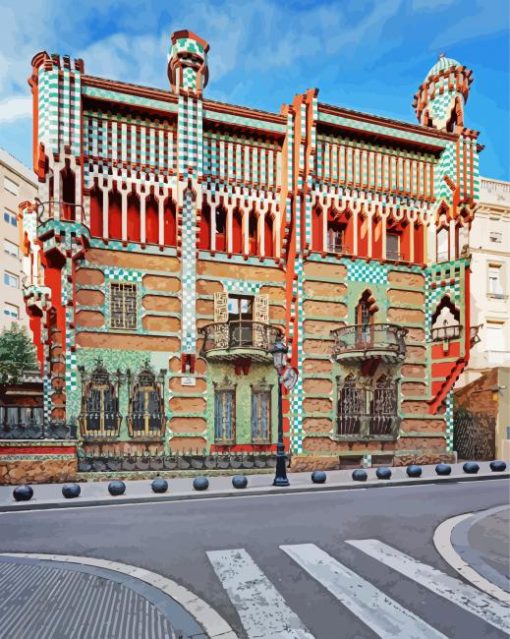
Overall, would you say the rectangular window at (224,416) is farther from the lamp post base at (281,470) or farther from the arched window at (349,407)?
the lamp post base at (281,470)

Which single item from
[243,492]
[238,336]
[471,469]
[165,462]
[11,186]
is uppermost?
[11,186]

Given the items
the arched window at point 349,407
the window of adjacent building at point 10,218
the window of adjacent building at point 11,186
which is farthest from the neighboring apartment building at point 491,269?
the window of adjacent building at point 11,186

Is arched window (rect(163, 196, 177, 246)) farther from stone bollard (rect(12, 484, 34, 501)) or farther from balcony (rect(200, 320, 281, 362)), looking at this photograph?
stone bollard (rect(12, 484, 34, 501))

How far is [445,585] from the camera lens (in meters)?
6.97

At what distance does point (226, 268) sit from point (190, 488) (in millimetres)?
9376

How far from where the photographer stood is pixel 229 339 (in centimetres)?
2075

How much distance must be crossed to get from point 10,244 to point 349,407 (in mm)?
40210

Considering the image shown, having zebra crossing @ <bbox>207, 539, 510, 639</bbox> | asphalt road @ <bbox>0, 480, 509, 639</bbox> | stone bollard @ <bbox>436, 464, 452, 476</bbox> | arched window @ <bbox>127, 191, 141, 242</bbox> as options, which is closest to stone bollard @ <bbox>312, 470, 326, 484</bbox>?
asphalt road @ <bbox>0, 480, 509, 639</bbox>

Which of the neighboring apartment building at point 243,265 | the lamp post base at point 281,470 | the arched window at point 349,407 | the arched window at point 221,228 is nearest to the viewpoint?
the lamp post base at point 281,470

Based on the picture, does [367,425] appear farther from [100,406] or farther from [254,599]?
[254,599]

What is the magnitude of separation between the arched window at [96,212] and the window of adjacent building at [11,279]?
109 ft

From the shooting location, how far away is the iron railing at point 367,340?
22281mm

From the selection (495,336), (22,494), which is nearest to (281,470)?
(22,494)

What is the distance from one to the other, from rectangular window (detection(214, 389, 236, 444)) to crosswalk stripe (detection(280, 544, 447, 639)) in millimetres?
13046
